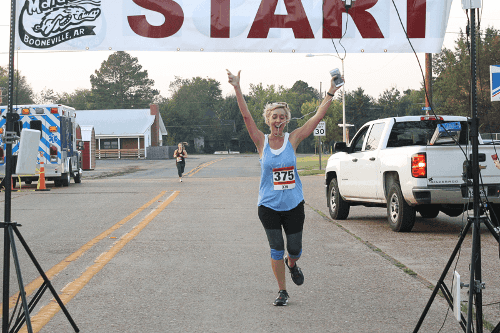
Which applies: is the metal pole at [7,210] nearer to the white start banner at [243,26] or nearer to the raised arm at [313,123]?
the white start banner at [243,26]

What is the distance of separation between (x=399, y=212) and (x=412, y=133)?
182 cm

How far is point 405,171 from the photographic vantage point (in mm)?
10453

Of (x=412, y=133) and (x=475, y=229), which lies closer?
(x=475, y=229)

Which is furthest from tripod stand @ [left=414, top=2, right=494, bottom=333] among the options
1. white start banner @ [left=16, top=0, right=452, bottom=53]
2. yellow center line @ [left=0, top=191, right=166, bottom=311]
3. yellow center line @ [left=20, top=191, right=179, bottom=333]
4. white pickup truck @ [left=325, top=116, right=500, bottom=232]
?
white pickup truck @ [left=325, top=116, right=500, bottom=232]

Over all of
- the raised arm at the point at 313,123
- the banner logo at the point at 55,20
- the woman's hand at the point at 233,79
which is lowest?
the raised arm at the point at 313,123

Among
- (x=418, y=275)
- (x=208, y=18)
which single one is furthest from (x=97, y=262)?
(x=418, y=275)

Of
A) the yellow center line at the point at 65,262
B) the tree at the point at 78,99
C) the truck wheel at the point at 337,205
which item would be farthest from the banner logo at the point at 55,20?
the tree at the point at 78,99

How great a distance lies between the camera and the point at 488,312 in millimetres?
5535

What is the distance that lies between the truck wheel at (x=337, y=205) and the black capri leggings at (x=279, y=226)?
7.31 meters

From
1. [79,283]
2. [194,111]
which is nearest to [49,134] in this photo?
[79,283]

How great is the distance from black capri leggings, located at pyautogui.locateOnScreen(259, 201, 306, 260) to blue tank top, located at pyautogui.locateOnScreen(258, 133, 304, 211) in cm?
7

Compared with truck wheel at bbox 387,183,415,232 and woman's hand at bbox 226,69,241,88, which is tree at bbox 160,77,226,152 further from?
woman's hand at bbox 226,69,241,88

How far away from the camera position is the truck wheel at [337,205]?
12969mm

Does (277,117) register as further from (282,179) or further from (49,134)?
(49,134)
